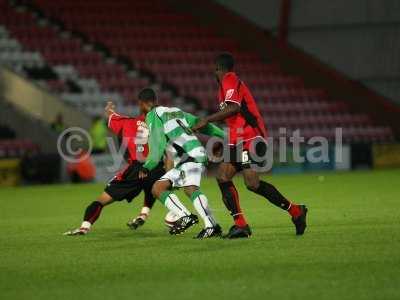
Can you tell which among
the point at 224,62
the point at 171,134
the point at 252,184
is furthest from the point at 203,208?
the point at 224,62

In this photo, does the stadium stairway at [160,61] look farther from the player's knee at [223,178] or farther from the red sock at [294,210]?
the red sock at [294,210]

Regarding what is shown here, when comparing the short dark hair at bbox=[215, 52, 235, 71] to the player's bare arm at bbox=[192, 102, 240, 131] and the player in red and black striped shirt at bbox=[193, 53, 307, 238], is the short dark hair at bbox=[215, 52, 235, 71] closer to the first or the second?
the player in red and black striped shirt at bbox=[193, 53, 307, 238]

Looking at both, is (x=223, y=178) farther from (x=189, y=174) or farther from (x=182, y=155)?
(x=182, y=155)

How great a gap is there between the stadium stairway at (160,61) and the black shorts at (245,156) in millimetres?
18279

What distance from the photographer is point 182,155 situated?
11.8 meters

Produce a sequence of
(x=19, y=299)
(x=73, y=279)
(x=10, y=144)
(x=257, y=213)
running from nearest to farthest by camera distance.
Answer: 1. (x=19, y=299)
2. (x=73, y=279)
3. (x=257, y=213)
4. (x=10, y=144)

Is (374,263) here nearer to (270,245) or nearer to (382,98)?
(270,245)

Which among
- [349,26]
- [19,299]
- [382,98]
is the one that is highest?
[349,26]

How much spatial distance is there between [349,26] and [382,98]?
2505 mm

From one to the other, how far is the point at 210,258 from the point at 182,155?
2287mm

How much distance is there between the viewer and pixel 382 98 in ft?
105

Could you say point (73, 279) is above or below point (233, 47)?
below

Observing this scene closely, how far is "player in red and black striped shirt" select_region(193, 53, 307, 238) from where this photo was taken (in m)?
11.3

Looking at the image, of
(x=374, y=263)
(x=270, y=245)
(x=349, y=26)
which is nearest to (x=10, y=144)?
(x=349, y=26)
